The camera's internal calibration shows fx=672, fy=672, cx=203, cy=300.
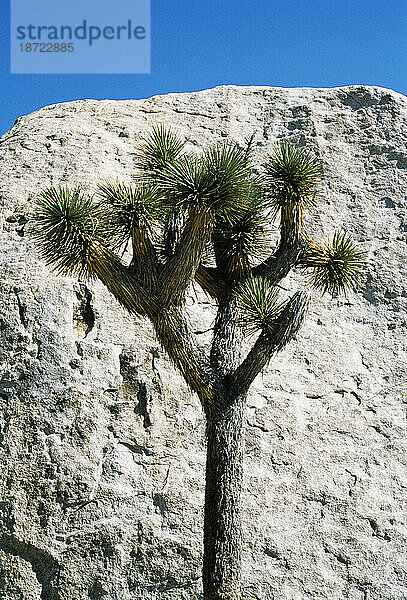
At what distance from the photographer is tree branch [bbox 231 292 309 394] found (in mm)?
4426

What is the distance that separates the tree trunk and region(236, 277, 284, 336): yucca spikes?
1.78ft

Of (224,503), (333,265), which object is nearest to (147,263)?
(333,265)

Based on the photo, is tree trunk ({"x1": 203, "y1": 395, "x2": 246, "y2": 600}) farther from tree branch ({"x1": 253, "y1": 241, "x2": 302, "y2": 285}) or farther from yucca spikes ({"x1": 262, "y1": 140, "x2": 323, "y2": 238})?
yucca spikes ({"x1": 262, "y1": 140, "x2": 323, "y2": 238})

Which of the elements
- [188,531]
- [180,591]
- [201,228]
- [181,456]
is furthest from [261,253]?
[180,591]

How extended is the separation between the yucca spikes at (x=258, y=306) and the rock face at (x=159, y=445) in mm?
1938

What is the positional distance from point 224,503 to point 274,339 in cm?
113

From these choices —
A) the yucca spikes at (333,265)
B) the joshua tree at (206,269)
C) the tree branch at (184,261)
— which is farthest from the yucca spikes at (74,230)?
the yucca spikes at (333,265)

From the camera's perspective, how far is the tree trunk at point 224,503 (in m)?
4.36

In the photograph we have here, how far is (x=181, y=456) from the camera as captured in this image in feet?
19.5

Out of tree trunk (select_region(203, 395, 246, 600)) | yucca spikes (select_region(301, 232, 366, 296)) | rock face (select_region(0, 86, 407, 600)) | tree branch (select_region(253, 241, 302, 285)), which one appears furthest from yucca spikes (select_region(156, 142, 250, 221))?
rock face (select_region(0, 86, 407, 600))

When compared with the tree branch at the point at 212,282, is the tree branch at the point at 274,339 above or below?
below

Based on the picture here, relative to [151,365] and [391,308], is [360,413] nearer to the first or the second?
[391,308]

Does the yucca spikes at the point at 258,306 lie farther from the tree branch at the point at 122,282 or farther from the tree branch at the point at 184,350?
the tree branch at the point at 122,282

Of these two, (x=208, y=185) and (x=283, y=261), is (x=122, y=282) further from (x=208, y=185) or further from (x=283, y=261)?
(x=283, y=261)
